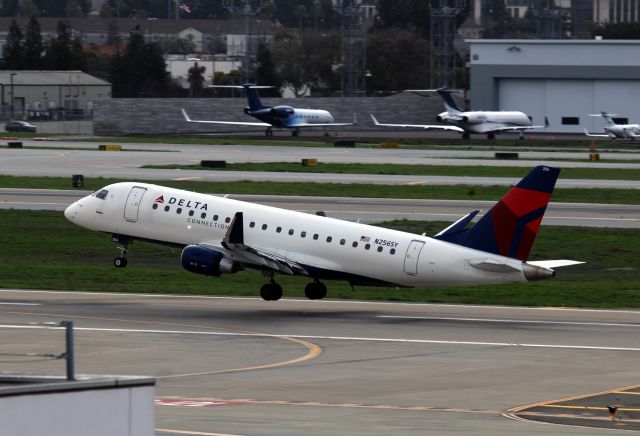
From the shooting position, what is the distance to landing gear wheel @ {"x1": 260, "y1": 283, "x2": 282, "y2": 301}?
45.0 m

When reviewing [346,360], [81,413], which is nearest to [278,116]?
[346,360]

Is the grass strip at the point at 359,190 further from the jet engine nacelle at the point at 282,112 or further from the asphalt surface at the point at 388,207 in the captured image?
the jet engine nacelle at the point at 282,112

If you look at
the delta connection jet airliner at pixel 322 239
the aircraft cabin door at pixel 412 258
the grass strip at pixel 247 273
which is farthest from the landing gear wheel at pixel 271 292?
the aircraft cabin door at pixel 412 258

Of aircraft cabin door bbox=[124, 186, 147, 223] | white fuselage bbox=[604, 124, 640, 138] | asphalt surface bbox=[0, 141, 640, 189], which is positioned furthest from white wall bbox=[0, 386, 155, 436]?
white fuselage bbox=[604, 124, 640, 138]

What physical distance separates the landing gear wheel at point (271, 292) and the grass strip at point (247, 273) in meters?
3.05

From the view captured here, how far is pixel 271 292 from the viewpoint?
4497 cm

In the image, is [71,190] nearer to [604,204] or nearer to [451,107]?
[604,204]

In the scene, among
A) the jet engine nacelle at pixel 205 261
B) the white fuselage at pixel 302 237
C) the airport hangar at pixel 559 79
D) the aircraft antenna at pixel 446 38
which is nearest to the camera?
the white fuselage at pixel 302 237

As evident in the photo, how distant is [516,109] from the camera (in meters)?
172

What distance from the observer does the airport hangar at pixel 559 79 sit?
165875 mm

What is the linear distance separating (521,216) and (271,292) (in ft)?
30.4

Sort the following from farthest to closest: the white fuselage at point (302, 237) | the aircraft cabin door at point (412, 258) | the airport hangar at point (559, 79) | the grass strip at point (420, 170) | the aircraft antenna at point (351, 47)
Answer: the aircraft antenna at point (351, 47)
the airport hangar at point (559, 79)
the grass strip at point (420, 170)
the aircraft cabin door at point (412, 258)
the white fuselage at point (302, 237)

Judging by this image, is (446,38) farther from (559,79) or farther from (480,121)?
(480,121)

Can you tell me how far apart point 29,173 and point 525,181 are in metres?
60.7
